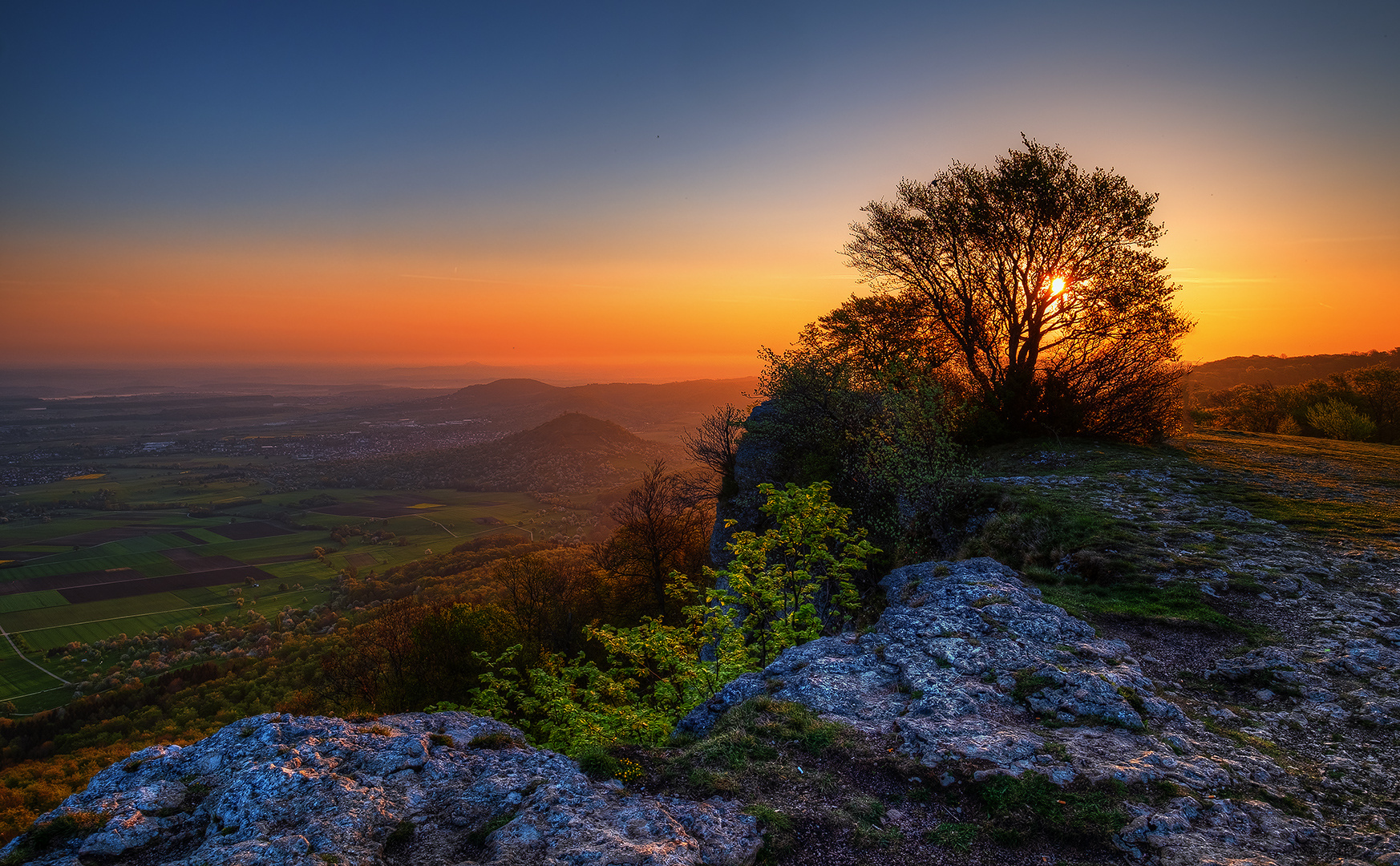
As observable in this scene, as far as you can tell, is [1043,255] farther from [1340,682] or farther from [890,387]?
[1340,682]

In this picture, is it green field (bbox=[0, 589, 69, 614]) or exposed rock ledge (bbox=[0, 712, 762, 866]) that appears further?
green field (bbox=[0, 589, 69, 614])

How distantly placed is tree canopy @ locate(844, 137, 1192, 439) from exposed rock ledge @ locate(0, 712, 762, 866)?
23499 millimetres

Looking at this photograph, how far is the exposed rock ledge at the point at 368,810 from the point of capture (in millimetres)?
4320

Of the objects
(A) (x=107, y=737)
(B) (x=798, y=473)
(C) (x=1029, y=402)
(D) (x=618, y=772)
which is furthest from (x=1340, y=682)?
(A) (x=107, y=737)

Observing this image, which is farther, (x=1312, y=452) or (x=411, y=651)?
(x=411, y=651)

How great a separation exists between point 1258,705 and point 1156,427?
66.7ft

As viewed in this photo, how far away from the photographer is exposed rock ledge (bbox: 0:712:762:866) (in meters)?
4.32

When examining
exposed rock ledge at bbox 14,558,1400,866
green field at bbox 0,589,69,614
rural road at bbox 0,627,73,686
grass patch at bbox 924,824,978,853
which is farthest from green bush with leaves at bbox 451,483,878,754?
green field at bbox 0,589,69,614

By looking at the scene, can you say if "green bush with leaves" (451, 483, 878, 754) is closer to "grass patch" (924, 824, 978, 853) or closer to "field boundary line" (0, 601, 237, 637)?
"grass patch" (924, 824, 978, 853)

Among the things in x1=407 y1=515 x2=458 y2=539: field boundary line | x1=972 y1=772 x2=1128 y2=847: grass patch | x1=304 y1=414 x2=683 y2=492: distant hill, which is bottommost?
x1=407 y1=515 x2=458 y2=539: field boundary line

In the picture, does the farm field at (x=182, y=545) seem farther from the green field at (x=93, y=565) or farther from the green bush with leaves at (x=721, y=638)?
the green bush with leaves at (x=721, y=638)

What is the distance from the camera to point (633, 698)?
13258 millimetres

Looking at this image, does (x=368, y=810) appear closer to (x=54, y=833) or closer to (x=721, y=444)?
(x=54, y=833)

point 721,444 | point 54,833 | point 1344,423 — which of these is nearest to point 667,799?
point 54,833
